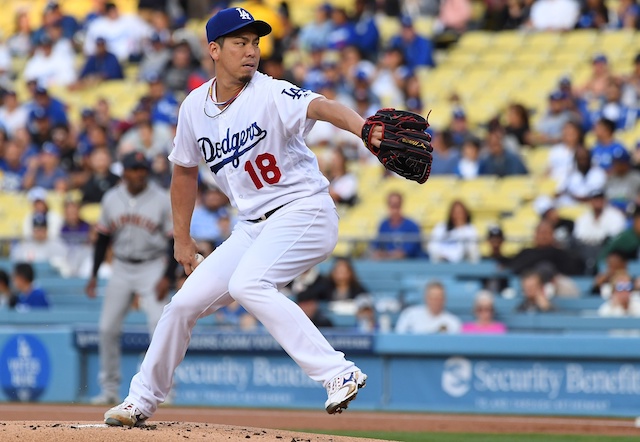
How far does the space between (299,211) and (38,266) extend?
8.41 m

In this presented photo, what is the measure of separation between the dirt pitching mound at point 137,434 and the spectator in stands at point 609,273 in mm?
5315

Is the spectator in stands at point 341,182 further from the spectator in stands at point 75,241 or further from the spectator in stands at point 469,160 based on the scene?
the spectator in stands at point 75,241

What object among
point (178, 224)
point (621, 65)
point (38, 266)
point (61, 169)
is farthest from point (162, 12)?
point (178, 224)

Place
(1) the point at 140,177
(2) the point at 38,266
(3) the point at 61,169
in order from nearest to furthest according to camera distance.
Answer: (1) the point at 140,177, (2) the point at 38,266, (3) the point at 61,169

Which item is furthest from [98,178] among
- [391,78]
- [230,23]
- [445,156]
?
[230,23]

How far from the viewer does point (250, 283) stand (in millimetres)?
5750

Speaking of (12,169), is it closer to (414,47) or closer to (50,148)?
(50,148)

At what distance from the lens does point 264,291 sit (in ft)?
18.9

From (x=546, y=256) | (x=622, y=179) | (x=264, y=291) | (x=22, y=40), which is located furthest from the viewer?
(x=22, y=40)

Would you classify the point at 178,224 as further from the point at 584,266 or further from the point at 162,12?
the point at 162,12

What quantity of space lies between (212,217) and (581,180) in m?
3.89

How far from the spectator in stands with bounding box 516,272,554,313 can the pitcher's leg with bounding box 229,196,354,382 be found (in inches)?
207

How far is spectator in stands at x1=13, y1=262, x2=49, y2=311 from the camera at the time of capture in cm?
1247

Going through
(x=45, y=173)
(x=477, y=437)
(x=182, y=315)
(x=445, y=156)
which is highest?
(x=45, y=173)
